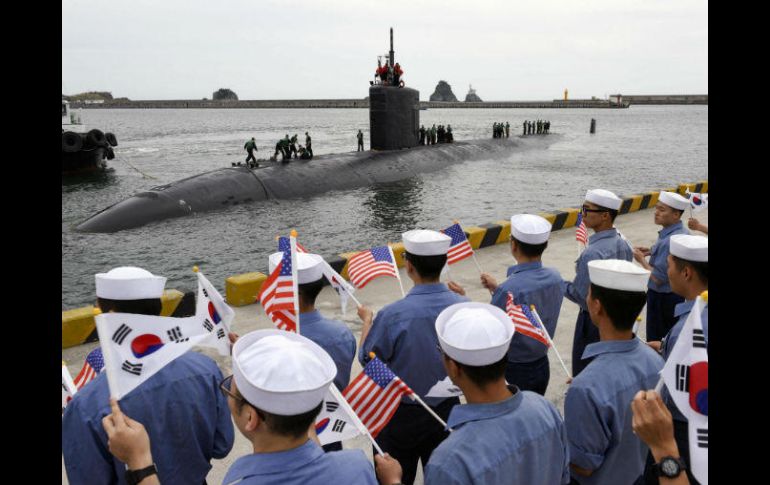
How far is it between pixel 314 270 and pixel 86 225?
13.7 meters

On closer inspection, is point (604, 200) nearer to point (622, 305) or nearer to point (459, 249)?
point (459, 249)

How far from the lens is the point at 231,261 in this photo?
13398 mm

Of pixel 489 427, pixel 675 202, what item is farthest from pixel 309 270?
pixel 675 202

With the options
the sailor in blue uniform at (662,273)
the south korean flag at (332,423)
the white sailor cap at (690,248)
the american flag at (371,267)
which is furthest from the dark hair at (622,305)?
the sailor in blue uniform at (662,273)

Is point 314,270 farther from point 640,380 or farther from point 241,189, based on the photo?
Result: point 241,189

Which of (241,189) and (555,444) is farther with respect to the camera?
(241,189)

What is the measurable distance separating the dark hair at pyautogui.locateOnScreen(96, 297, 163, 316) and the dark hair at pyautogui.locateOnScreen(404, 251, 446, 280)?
174 cm

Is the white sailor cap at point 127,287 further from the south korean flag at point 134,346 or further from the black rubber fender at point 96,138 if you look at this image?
the black rubber fender at point 96,138

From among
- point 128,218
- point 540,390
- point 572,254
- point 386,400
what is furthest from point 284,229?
point 386,400

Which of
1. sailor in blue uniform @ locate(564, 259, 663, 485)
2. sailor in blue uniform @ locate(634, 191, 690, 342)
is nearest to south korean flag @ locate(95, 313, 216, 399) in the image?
sailor in blue uniform @ locate(564, 259, 663, 485)

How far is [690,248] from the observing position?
409cm

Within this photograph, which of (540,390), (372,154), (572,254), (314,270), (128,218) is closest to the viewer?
(314,270)

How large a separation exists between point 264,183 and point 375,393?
54.5 ft
